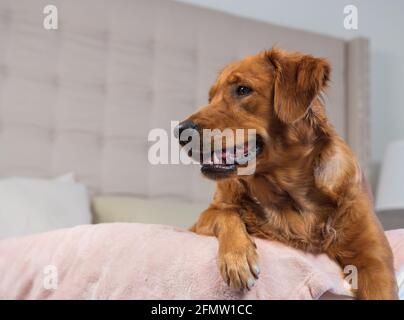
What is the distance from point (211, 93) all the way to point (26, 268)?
594mm

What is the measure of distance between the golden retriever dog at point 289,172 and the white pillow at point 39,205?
0.80m

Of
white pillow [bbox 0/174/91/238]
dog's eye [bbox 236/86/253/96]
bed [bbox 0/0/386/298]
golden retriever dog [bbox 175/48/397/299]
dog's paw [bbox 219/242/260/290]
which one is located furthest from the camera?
bed [bbox 0/0/386/298]

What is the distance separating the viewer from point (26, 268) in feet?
3.26

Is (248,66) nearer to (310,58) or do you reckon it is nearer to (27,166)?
(310,58)

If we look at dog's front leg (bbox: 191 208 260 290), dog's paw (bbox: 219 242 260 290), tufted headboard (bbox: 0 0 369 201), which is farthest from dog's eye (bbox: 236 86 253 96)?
tufted headboard (bbox: 0 0 369 201)

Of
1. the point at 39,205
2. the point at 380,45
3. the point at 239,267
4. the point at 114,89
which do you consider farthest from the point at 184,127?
the point at 380,45

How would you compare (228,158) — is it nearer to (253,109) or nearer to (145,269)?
(253,109)

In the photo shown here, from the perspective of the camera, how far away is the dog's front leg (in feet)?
2.64

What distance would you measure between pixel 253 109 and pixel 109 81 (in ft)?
3.99

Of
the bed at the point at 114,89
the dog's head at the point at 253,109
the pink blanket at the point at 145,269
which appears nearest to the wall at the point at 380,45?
the bed at the point at 114,89

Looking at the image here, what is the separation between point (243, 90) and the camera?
1.18m

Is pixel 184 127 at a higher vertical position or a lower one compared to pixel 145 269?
higher

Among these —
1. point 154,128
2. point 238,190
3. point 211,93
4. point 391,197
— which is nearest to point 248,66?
point 211,93

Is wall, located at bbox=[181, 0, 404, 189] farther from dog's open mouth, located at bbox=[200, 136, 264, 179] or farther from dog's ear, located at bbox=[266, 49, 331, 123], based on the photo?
dog's open mouth, located at bbox=[200, 136, 264, 179]
